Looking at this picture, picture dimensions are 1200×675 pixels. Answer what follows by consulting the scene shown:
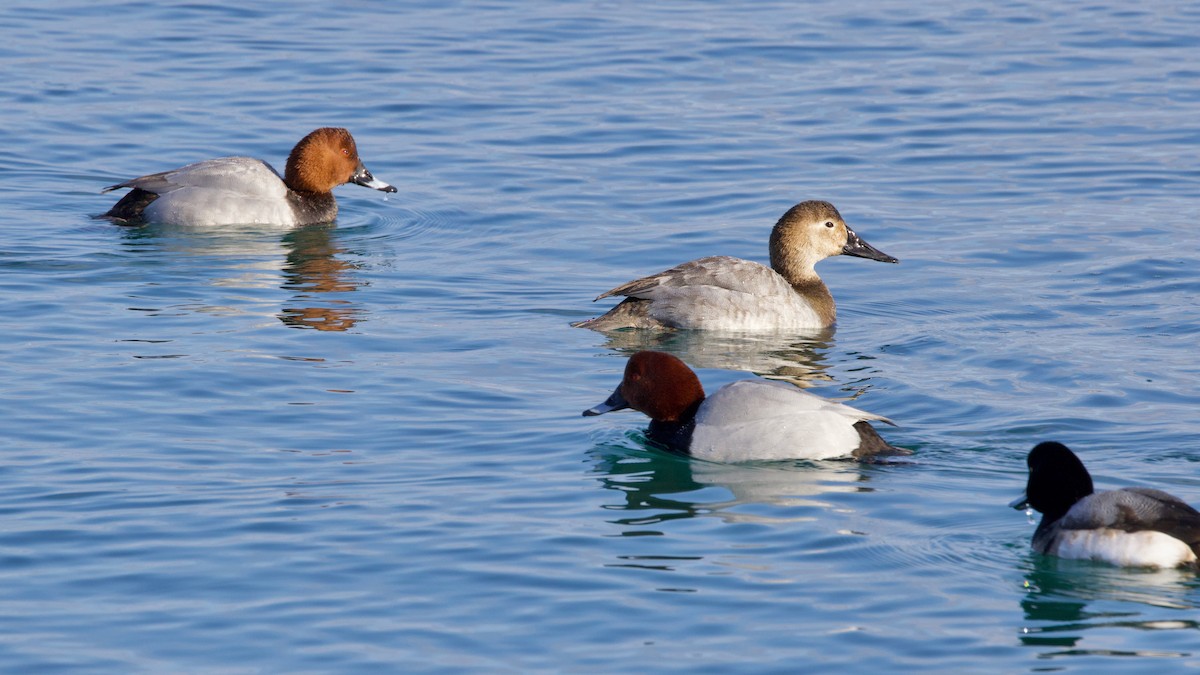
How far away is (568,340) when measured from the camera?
12.6 m

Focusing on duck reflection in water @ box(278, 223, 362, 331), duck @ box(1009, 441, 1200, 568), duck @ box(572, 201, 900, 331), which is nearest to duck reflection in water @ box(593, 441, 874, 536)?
duck @ box(1009, 441, 1200, 568)

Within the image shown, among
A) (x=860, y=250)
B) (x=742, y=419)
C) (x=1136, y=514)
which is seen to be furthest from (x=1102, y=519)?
(x=860, y=250)

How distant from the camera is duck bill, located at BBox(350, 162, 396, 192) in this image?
16594 millimetres

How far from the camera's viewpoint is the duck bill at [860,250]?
46.2 ft

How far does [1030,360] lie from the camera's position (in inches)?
468

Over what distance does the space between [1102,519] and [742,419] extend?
237cm

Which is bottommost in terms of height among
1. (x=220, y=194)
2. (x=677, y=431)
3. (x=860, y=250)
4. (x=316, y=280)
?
(x=677, y=431)

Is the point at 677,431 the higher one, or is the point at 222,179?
the point at 222,179

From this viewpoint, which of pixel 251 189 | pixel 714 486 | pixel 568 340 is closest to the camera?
pixel 714 486

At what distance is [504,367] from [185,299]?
9.73 ft

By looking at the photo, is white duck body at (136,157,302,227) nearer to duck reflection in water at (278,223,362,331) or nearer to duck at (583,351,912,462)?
duck reflection in water at (278,223,362,331)

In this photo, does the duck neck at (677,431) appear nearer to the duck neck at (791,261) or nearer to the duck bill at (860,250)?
the duck neck at (791,261)

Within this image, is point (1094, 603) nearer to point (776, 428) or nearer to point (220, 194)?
point (776, 428)

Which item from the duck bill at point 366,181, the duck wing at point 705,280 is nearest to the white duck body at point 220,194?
the duck bill at point 366,181
